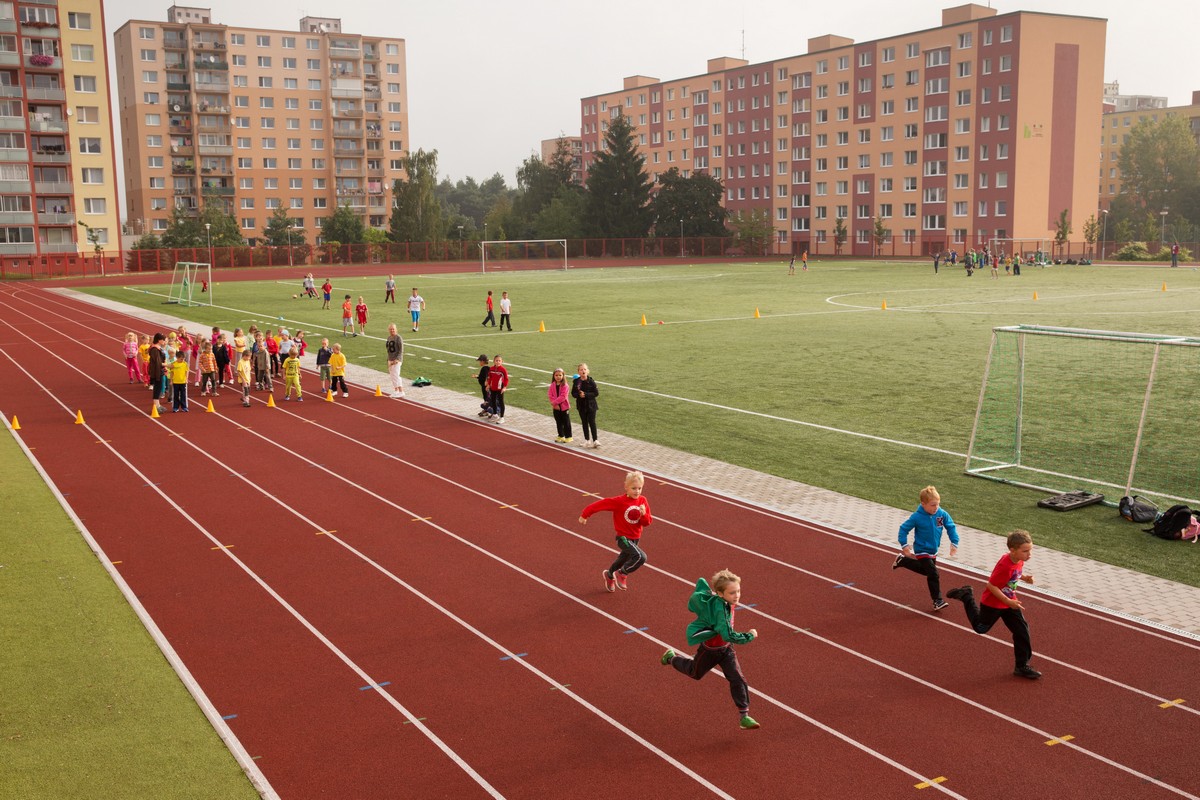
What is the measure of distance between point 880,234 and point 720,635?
9907 cm

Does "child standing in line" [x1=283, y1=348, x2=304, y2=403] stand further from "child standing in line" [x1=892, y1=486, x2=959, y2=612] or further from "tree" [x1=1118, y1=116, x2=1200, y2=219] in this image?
"tree" [x1=1118, y1=116, x2=1200, y2=219]

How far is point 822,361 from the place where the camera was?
1140 inches

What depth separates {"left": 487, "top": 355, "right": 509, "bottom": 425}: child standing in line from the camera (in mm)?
20312

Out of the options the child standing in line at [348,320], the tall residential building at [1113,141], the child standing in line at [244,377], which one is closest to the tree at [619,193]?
the child standing in line at [348,320]

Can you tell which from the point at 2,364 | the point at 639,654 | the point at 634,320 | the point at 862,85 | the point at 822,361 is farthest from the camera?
the point at 862,85

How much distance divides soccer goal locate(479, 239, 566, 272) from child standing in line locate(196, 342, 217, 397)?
68.7m

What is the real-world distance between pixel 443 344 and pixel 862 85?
84224 millimetres

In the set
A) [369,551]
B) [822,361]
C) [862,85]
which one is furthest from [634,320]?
[862,85]

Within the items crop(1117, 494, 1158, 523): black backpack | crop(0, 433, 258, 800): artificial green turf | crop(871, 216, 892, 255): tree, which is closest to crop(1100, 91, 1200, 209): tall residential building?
crop(871, 216, 892, 255): tree

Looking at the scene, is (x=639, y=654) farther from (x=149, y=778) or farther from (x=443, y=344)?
(x=443, y=344)

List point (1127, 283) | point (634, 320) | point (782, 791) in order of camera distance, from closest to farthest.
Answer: point (782, 791) < point (634, 320) < point (1127, 283)

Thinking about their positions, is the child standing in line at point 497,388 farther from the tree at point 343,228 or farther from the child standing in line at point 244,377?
the tree at point 343,228

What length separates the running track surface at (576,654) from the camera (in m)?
7.51

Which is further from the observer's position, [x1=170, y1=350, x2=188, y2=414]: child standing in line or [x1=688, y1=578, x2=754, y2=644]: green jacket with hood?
[x1=170, y1=350, x2=188, y2=414]: child standing in line
